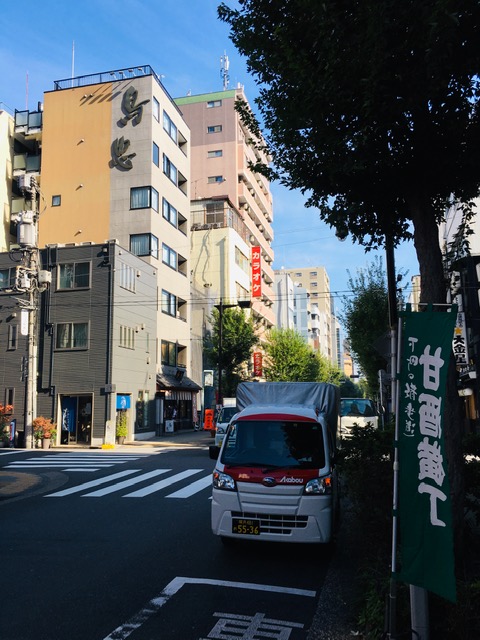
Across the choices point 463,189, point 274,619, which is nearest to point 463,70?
point 463,189

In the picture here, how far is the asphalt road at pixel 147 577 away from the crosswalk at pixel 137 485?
32.9 inches

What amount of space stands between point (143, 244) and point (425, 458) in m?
35.7

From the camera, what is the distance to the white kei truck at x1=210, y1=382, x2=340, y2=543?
6.47 m

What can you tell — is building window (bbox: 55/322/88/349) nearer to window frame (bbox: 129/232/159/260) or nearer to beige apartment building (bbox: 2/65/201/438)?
beige apartment building (bbox: 2/65/201/438)

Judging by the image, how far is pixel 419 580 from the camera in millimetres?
3842

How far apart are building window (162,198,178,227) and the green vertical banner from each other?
38316 mm

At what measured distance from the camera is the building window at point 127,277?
31.5 metres

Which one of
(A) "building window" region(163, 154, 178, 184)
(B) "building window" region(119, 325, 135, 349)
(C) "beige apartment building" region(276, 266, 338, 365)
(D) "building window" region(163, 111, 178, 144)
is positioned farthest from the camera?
(C) "beige apartment building" region(276, 266, 338, 365)

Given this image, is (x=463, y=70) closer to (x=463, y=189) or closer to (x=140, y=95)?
(x=463, y=189)

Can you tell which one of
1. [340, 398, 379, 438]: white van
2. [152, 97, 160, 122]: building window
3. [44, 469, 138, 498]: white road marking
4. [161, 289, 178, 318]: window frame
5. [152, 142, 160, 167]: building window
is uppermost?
[152, 97, 160, 122]: building window

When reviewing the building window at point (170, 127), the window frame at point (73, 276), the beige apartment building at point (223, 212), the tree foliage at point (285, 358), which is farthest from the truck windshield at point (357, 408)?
the building window at point (170, 127)

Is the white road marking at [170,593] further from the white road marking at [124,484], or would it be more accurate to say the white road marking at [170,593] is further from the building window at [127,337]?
the building window at [127,337]

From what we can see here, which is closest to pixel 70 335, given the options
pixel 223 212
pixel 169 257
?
pixel 169 257

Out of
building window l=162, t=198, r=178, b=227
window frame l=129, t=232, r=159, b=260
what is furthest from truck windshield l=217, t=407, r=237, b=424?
building window l=162, t=198, r=178, b=227
